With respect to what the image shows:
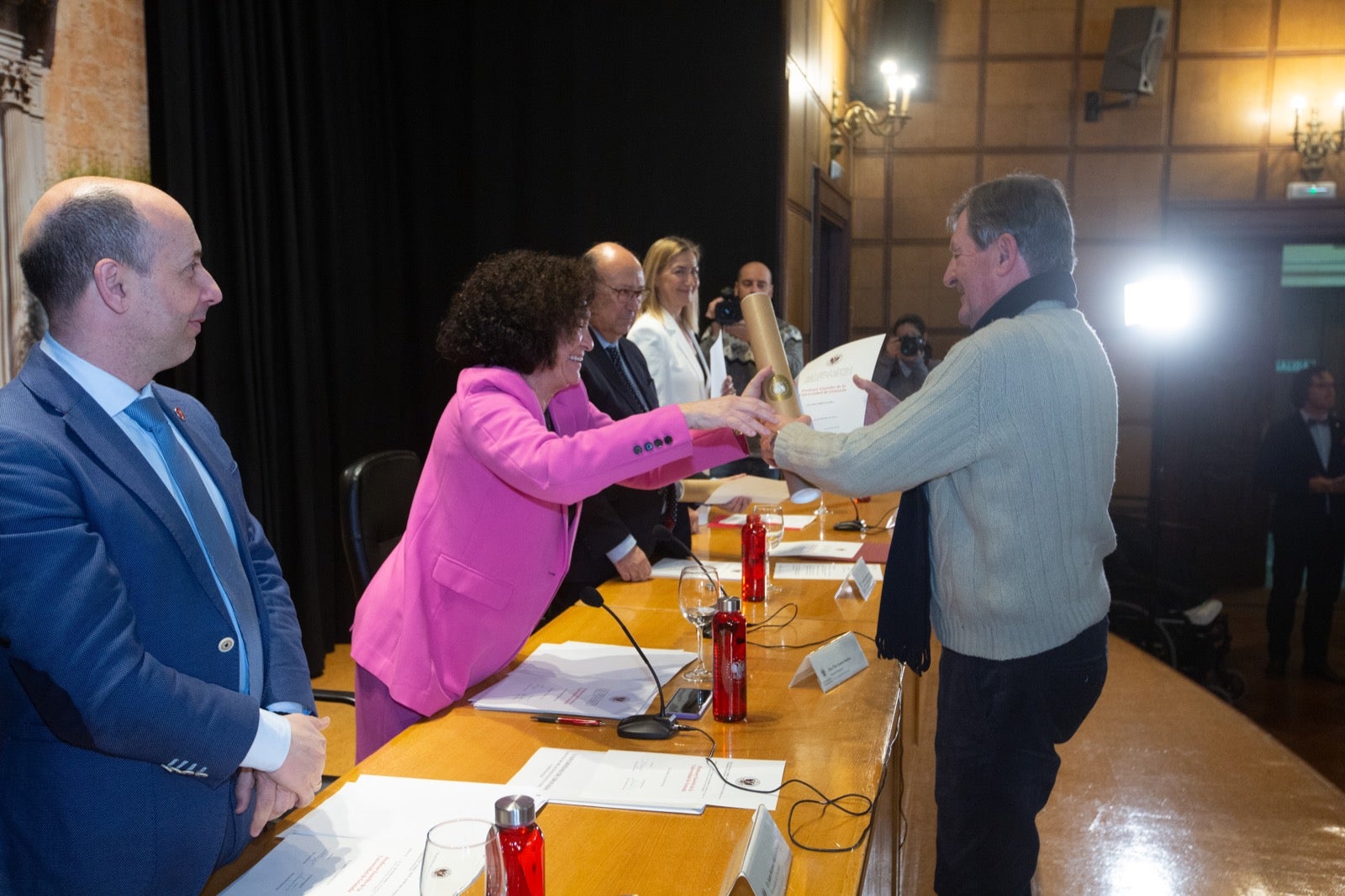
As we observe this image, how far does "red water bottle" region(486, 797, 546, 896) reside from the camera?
979 millimetres

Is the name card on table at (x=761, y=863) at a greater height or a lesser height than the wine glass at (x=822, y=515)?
greater

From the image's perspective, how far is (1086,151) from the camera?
778 centimetres

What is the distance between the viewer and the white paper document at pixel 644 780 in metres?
1.41

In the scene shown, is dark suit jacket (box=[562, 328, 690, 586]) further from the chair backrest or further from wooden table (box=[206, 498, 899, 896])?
the chair backrest

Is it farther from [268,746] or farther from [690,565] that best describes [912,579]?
[268,746]

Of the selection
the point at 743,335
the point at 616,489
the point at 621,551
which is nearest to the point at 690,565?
the point at 621,551

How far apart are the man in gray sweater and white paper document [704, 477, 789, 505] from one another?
135cm

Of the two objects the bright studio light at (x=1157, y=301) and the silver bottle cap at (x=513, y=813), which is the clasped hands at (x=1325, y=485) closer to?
the bright studio light at (x=1157, y=301)

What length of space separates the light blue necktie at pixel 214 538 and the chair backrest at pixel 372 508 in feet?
3.04

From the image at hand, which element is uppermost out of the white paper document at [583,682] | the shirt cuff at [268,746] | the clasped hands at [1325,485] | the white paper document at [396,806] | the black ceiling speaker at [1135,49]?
the black ceiling speaker at [1135,49]

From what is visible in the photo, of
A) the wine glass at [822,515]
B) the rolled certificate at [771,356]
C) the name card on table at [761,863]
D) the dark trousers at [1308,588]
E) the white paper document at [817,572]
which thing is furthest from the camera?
the dark trousers at [1308,588]

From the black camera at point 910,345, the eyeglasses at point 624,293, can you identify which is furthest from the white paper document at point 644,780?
the black camera at point 910,345

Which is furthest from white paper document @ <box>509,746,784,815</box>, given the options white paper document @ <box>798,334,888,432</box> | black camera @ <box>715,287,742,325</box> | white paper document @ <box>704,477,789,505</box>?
black camera @ <box>715,287,742,325</box>

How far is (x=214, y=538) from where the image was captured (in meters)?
1.33
